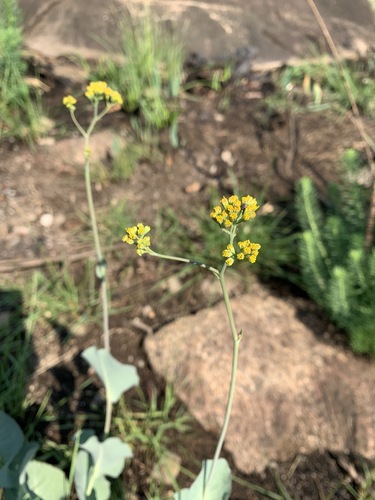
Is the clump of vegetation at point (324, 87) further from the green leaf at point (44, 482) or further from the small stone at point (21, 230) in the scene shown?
the green leaf at point (44, 482)

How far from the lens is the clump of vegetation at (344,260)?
1.81 metres

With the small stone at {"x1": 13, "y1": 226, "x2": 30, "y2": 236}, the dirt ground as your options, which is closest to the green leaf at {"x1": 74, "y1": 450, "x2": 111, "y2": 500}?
the dirt ground

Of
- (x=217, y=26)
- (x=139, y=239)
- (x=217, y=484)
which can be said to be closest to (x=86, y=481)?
(x=217, y=484)

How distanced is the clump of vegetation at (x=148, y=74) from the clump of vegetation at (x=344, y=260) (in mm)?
1058

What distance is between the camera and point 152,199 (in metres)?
2.62

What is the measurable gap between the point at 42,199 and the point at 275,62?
1717 millimetres

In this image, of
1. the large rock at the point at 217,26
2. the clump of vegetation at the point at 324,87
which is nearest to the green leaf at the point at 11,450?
the clump of vegetation at the point at 324,87

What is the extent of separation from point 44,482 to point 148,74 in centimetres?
224

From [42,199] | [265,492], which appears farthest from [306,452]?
[42,199]

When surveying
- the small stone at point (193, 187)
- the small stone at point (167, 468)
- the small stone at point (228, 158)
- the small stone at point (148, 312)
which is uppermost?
the small stone at point (228, 158)

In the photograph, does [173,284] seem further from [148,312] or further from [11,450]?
[11,450]

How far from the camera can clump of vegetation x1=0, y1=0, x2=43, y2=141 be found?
109 inches

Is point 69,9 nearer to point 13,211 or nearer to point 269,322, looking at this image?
point 13,211

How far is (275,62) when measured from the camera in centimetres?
336
